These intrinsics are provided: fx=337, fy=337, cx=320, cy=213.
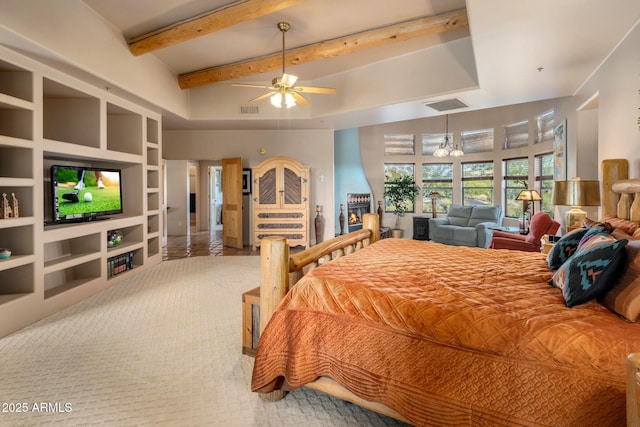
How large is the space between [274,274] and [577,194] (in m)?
2.94

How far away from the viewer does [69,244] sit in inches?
158

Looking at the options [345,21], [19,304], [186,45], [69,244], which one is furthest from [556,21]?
[69,244]

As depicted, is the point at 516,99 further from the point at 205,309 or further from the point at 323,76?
the point at 205,309

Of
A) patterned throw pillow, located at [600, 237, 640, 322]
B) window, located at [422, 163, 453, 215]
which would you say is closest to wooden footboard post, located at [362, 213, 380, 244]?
patterned throw pillow, located at [600, 237, 640, 322]

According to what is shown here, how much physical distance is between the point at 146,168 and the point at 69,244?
142 cm

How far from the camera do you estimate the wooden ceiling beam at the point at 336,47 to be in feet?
12.3

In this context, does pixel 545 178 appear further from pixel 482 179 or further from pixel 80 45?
pixel 80 45

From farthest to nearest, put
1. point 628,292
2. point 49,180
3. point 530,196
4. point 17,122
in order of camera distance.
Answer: point 530,196 < point 49,180 < point 17,122 < point 628,292

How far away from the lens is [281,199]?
6.46 m

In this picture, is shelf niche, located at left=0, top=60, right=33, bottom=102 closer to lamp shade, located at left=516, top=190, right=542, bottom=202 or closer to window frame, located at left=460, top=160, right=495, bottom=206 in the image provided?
lamp shade, located at left=516, top=190, right=542, bottom=202

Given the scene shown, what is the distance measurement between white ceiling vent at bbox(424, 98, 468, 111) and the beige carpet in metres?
3.81

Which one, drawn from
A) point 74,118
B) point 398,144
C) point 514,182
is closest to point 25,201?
point 74,118

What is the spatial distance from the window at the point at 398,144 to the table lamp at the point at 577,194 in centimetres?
531

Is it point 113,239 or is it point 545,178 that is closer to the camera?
point 113,239
